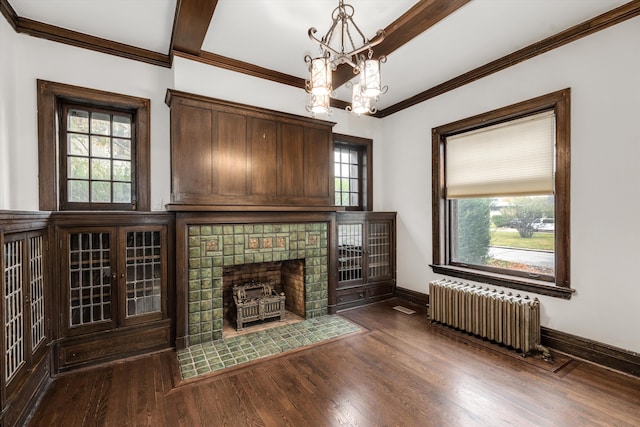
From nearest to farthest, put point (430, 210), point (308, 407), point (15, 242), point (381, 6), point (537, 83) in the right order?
1. point (15, 242)
2. point (308, 407)
3. point (381, 6)
4. point (537, 83)
5. point (430, 210)

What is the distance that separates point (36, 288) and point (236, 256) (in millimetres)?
1744

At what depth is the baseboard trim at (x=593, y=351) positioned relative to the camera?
8.54 feet

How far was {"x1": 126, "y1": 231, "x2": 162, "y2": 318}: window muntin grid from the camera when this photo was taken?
3.05 meters

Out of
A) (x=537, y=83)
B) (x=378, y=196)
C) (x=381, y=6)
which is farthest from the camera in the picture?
(x=378, y=196)

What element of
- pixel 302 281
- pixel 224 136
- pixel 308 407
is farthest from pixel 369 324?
pixel 224 136

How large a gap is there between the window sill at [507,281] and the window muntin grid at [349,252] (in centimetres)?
112

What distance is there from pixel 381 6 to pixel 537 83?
1.95 meters

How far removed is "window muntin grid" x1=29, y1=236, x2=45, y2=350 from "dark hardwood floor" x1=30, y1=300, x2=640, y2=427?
0.49m

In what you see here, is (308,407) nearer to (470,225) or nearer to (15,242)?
(15,242)

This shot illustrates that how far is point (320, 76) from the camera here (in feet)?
6.68

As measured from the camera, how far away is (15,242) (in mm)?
2102

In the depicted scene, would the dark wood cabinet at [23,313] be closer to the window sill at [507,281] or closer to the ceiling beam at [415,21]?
the ceiling beam at [415,21]

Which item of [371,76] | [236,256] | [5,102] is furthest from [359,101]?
[5,102]

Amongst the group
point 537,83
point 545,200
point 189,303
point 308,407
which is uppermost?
point 537,83
